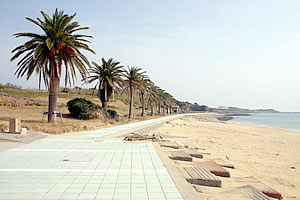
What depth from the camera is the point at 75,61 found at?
19.0 metres

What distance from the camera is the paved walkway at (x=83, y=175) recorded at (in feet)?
14.6

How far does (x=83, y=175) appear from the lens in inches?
222

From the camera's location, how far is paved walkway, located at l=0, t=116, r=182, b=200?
14.6ft

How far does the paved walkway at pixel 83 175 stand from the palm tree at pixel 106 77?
746 inches

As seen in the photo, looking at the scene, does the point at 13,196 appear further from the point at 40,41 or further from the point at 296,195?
the point at 40,41

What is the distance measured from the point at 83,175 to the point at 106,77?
22255 mm

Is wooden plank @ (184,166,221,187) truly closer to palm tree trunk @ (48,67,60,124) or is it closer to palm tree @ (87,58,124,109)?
palm tree trunk @ (48,67,60,124)

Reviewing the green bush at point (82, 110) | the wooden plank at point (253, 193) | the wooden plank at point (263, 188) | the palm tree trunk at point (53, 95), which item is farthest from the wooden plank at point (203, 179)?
the green bush at point (82, 110)

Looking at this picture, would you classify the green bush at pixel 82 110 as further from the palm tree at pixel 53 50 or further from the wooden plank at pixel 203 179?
the wooden plank at pixel 203 179

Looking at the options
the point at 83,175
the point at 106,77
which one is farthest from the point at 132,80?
the point at 83,175

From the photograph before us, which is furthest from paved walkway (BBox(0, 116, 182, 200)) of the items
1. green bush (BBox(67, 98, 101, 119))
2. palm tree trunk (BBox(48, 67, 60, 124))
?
green bush (BBox(67, 98, 101, 119))

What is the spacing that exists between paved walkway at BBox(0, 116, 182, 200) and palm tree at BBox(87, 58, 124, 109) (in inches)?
746

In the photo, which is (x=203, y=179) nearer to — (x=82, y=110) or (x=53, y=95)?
(x=53, y=95)

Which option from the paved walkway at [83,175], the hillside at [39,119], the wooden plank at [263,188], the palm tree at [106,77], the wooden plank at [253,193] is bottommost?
the wooden plank at [263,188]
